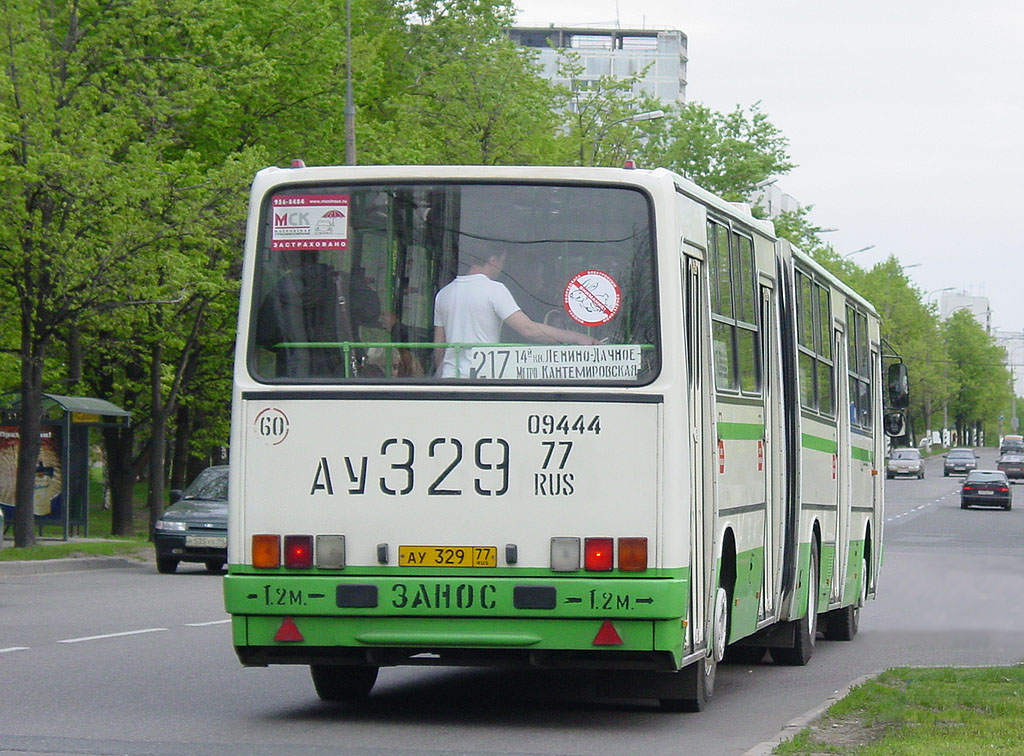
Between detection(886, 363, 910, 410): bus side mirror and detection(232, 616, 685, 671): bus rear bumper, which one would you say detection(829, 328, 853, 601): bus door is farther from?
detection(232, 616, 685, 671): bus rear bumper

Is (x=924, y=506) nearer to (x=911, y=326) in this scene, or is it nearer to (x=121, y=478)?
(x=121, y=478)

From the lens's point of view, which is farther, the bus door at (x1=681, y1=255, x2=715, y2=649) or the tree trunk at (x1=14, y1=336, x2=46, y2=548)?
the tree trunk at (x1=14, y1=336, x2=46, y2=548)

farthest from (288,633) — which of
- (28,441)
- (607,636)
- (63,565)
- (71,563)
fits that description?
(28,441)

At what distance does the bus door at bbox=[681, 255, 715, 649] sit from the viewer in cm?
1020

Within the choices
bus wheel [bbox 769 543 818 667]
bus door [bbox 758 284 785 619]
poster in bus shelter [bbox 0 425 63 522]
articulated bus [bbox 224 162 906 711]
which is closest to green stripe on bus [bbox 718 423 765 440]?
bus door [bbox 758 284 785 619]

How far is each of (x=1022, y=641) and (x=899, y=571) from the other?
3885mm

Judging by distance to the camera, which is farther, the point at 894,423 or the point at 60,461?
the point at 60,461

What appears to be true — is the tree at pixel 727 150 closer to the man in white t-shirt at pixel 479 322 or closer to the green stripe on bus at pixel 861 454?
the green stripe on bus at pixel 861 454

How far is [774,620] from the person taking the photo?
13.5 meters

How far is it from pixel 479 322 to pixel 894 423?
11.0 meters

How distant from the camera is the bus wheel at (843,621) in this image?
17781 millimetres

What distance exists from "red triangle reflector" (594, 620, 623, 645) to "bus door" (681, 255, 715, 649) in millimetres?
568

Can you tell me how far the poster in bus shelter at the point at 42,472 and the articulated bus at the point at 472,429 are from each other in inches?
910

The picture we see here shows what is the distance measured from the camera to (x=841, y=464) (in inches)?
655
